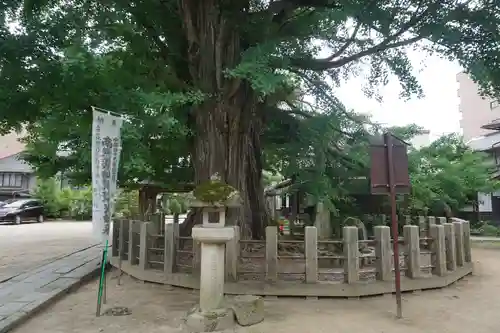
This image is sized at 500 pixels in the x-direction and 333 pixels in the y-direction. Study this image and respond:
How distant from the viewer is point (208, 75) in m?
8.62

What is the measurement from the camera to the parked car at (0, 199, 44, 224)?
26.1 m

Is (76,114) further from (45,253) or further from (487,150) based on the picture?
(487,150)

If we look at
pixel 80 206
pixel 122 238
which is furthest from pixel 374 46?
pixel 80 206

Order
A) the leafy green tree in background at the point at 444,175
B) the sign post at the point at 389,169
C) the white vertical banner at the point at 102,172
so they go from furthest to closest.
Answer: the leafy green tree in background at the point at 444,175, the sign post at the point at 389,169, the white vertical banner at the point at 102,172

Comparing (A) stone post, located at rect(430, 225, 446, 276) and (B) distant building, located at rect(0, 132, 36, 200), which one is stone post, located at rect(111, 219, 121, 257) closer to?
(A) stone post, located at rect(430, 225, 446, 276)

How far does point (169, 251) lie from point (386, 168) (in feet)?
13.6

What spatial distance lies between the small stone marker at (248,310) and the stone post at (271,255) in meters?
1.19

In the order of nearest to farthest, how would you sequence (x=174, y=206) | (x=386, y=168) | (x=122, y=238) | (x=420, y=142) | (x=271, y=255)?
(x=386, y=168) → (x=271, y=255) → (x=122, y=238) → (x=174, y=206) → (x=420, y=142)

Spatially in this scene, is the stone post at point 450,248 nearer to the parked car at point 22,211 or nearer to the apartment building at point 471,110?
the parked car at point 22,211

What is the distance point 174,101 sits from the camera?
677 cm

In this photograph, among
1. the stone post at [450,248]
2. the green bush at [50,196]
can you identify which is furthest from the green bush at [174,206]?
the stone post at [450,248]

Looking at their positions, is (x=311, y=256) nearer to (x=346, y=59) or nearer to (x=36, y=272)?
(x=346, y=59)

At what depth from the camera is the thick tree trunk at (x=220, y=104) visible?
848cm

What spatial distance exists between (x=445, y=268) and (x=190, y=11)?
24.5ft
